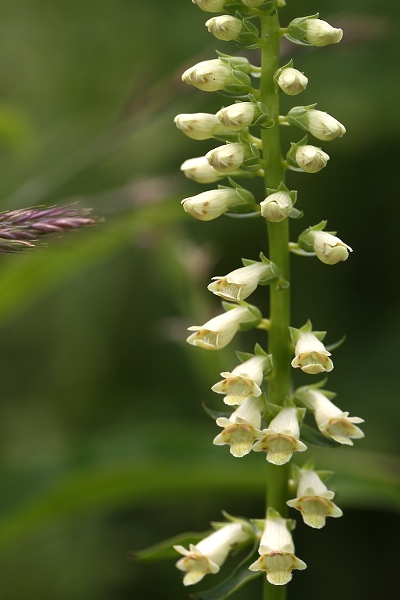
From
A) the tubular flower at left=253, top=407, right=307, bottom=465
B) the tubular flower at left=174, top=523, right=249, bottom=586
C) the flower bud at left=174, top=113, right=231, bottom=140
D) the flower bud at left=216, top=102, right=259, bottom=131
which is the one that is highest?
the flower bud at left=174, top=113, right=231, bottom=140

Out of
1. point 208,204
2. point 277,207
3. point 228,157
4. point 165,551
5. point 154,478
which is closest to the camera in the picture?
point 277,207

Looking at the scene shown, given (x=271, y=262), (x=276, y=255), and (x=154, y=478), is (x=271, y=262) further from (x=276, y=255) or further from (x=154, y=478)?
(x=154, y=478)

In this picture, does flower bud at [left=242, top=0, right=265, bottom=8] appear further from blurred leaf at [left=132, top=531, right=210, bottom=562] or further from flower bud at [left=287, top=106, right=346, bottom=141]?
blurred leaf at [left=132, top=531, right=210, bottom=562]

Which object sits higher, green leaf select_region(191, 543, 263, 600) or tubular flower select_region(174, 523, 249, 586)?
tubular flower select_region(174, 523, 249, 586)

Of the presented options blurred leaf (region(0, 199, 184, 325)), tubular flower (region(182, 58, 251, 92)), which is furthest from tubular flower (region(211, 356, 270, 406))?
blurred leaf (region(0, 199, 184, 325))

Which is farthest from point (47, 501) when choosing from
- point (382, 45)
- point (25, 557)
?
point (382, 45)

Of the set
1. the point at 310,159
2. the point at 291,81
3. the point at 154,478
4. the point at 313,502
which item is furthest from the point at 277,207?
the point at 154,478
